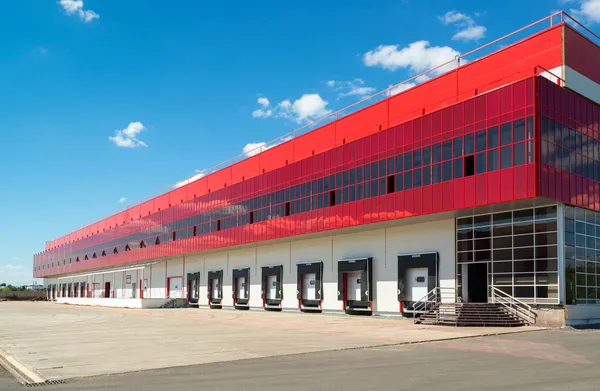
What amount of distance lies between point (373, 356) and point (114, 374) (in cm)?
Answer: 700

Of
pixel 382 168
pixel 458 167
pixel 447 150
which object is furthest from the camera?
pixel 382 168

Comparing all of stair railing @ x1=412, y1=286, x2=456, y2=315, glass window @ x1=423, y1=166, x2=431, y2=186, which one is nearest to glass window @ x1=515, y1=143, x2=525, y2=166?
glass window @ x1=423, y1=166, x2=431, y2=186

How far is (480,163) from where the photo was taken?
3084cm

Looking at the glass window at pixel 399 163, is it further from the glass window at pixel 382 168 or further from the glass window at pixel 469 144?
the glass window at pixel 469 144

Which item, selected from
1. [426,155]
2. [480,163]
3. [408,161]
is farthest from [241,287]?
[480,163]

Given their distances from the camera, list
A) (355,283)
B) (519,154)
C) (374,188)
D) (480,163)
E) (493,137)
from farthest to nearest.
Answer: (355,283)
(374,188)
(480,163)
(493,137)
(519,154)

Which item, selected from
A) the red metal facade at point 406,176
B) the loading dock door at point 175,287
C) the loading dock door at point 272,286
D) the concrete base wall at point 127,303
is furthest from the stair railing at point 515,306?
the loading dock door at point 175,287

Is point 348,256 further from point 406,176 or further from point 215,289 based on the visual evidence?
point 215,289

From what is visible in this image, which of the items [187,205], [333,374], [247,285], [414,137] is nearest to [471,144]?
[414,137]

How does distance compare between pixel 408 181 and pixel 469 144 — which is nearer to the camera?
pixel 469 144

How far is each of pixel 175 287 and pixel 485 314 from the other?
50.3 m

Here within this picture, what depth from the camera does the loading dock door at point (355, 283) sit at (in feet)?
133

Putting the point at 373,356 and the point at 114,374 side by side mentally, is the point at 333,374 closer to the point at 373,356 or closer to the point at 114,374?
the point at 373,356

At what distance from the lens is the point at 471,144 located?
3144 cm
